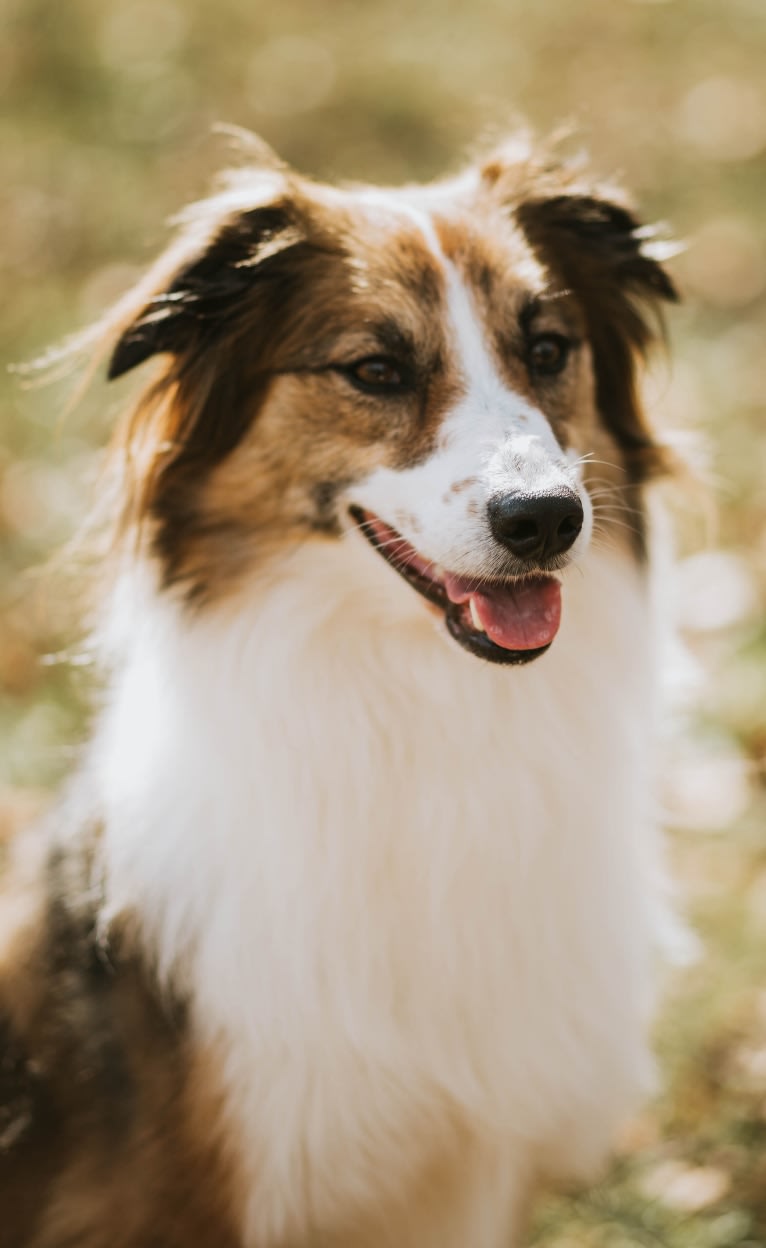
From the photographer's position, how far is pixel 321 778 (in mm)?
2727

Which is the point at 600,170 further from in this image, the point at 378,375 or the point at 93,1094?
the point at 93,1094

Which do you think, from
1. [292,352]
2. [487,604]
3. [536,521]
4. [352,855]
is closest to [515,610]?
[487,604]

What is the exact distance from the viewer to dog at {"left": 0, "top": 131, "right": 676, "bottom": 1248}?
2.68m

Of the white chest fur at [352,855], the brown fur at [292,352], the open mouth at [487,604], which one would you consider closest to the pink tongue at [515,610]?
the open mouth at [487,604]

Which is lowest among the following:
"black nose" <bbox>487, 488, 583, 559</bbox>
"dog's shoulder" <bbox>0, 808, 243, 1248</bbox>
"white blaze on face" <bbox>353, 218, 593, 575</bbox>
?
"dog's shoulder" <bbox>0, 808, 243, 1248</bbox>

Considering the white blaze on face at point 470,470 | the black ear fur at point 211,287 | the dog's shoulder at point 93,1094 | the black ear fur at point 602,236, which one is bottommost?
the dog's shoulder at point 93,1094

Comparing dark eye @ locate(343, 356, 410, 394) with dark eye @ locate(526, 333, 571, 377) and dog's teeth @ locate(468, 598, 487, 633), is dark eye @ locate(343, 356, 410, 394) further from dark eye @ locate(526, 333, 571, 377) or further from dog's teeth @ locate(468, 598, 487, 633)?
dog's teeth @ locate(468, 598, 487, 633)

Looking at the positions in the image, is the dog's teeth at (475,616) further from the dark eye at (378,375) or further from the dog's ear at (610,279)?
the dog's ear at (610,279)

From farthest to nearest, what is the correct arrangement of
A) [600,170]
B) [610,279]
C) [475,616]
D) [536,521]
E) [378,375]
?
[600,170] → [610,279] → [378,375] → [475,616] → [536,521]

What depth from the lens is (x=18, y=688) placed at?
5.02m

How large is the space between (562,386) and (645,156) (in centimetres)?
570

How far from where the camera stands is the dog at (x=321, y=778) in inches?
106

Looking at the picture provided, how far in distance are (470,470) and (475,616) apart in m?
0.28

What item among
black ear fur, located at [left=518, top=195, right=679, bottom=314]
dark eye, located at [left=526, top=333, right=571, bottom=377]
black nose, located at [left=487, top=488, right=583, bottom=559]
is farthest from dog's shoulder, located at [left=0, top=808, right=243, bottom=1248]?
black ear fur, located at [left=518, top=195, right=679, bottom=314]
